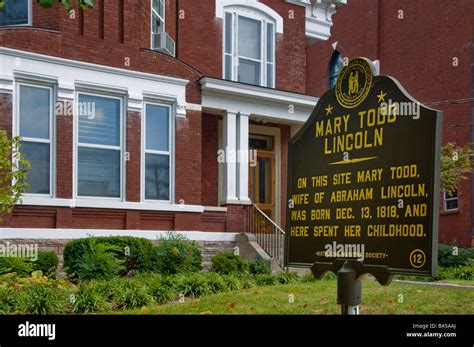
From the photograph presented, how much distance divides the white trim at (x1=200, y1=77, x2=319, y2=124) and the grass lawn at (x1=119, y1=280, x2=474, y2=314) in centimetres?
720

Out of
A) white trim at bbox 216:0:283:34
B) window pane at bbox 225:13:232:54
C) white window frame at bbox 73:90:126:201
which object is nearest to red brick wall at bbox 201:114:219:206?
window pane at bbox 225:13:232:54

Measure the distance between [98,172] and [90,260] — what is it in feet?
9.90

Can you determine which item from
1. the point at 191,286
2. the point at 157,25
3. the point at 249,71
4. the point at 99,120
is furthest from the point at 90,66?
the point at 249,71

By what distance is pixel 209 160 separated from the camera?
18.8 metres

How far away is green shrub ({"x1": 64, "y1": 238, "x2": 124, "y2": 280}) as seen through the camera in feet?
39.0

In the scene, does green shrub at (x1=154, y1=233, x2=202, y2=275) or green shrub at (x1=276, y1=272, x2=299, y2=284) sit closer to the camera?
green shrub at (x1=276, y1=272, x2=299, y2=284)

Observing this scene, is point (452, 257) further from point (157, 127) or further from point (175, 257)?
point (157, 127)

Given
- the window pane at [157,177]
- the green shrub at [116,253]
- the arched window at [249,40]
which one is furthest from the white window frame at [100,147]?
the arched window at [249,40]

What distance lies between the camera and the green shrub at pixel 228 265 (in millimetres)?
14016

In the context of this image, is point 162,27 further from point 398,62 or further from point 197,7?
→ point 398,62

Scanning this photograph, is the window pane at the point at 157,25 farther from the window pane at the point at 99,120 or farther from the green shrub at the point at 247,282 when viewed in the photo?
the green shrub at the point at 247,282

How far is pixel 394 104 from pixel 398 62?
25.2 meters

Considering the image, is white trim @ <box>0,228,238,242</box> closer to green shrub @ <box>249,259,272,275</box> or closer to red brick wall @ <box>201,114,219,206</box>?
green shrub @ <box>249,259,272,275</box>
